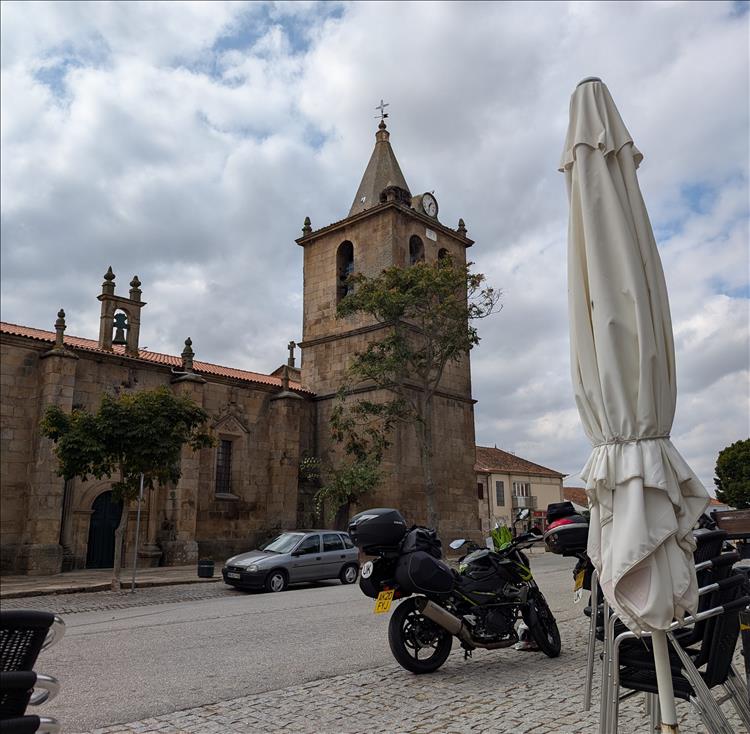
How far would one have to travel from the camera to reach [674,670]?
333 centimetres

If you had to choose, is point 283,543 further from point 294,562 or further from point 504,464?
point 504,464

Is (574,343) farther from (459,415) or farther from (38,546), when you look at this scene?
(459,415)

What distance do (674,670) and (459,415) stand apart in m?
25.1

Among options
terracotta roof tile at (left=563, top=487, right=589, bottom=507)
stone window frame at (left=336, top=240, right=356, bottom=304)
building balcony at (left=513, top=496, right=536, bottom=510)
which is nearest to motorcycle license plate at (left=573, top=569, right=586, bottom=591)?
stone window frame at (left=336, top=240, right=356, bottom=304)

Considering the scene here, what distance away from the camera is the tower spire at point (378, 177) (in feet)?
96.1

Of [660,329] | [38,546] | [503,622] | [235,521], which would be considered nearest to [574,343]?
[660,329]

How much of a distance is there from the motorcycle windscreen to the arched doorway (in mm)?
16598

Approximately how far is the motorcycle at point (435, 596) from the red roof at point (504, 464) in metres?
43.8

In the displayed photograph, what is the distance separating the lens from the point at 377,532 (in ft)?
19.6

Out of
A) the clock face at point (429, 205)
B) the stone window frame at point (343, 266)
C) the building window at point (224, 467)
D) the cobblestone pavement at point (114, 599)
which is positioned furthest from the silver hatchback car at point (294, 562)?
the clock face at point (429, 205)

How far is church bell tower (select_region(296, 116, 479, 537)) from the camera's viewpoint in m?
26.4

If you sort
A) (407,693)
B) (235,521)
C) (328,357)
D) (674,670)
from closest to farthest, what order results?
(674,670), (407,693), (235,521), (328,357)

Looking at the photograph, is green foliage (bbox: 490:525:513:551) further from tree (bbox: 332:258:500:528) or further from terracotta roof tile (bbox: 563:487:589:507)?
terracotta roof tile (bbox: 563:487:589:507)

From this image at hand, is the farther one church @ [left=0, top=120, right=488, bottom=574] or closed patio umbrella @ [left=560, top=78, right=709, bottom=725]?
church @ [left=0, top=120, right=488, bottom=574]
